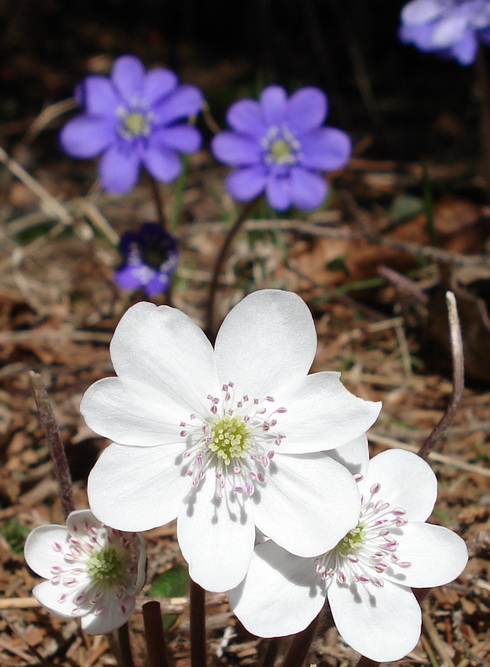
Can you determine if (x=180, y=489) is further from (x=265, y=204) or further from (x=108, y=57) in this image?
(x=108, y=57)

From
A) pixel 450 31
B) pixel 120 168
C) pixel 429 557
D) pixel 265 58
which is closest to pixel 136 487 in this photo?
pixel 429 557

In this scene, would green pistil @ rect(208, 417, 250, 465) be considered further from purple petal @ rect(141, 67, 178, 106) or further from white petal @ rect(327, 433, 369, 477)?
purple petal @ rect(141, 67, 178, 106)

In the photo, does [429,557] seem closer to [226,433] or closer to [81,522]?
[226,433]

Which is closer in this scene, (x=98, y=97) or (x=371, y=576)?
(x=371, y=576)

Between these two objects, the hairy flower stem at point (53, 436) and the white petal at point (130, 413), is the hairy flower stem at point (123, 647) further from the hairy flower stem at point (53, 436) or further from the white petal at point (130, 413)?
the white petal at point (130, 413)

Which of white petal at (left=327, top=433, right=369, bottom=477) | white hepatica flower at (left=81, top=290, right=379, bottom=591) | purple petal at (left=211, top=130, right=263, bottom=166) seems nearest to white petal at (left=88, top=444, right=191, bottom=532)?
white hepatica flower at (left=81, top=290, right=379, bottom=591)

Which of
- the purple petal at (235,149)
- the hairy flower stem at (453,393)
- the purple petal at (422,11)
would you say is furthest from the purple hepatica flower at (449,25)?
the hairy flower stem at (453,393)
